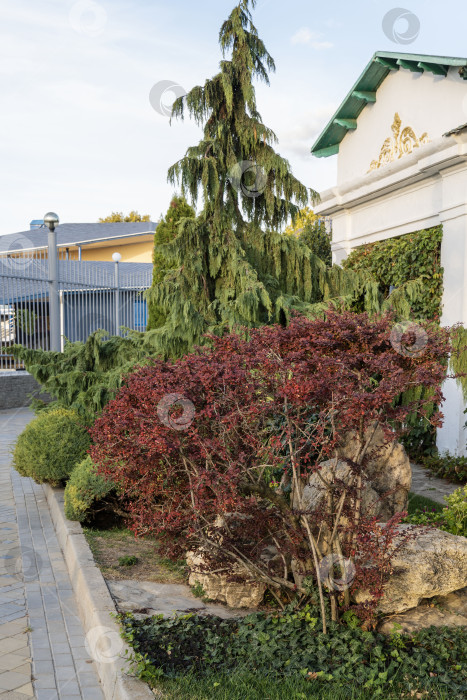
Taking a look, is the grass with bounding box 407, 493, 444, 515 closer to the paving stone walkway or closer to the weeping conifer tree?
the weeping conifer tree

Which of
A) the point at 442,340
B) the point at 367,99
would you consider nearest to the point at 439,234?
the point at 367,99

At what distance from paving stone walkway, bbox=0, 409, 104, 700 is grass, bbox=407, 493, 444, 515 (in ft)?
12.1

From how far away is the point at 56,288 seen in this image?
52.5 ft

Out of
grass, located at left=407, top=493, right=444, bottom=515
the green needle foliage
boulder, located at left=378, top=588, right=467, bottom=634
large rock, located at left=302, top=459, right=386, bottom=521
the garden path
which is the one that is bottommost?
the garden path

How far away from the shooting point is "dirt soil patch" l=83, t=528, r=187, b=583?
16.0ft

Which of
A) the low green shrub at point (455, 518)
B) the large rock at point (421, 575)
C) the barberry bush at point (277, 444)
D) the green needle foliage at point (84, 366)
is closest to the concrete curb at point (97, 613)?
the barberry bush at point (277, 444)

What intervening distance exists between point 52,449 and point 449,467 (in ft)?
17.1

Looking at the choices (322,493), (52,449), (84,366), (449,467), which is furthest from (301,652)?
(84,366)

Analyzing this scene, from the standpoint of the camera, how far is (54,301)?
1577 centimetres

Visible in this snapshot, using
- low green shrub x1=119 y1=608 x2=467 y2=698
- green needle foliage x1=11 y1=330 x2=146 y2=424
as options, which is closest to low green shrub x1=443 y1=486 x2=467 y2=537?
low green shrub x1=119 y1=608 x2=467 y2=698

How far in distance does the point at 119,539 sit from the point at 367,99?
8.90 m

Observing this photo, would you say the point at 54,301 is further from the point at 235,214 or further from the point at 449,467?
the point at 449,467

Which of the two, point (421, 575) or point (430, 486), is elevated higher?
point (421, 575)

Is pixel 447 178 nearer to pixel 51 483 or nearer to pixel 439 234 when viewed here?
pixel 439 234
